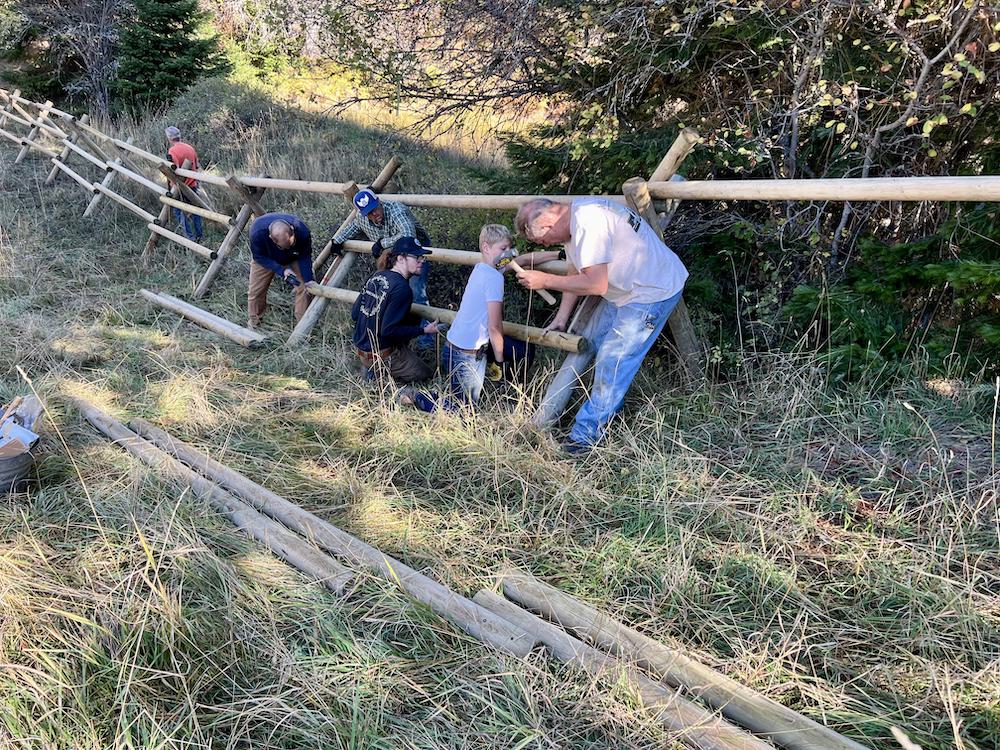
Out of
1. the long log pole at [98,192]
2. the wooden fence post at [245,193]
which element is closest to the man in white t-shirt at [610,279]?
the wooden fence post at [245,193]

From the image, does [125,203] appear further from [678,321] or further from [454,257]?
[678,321]

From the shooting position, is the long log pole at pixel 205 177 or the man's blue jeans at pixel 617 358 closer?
the man's blue jeans at pixel 617 358

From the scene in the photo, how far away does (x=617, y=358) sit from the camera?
12.7 ft

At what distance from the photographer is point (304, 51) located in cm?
1511

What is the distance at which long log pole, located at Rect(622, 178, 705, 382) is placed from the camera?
381 cm

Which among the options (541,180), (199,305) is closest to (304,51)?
(199,305)

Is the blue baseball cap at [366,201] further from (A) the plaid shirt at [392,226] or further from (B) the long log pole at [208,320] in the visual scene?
(B) the long log pole at [208,320]

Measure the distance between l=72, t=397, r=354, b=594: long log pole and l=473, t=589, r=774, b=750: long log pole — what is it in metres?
0.74

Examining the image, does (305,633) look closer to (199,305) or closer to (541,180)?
(541,180)

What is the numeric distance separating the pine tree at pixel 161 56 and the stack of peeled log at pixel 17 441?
480 inches

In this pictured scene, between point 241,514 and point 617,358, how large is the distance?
213 cm

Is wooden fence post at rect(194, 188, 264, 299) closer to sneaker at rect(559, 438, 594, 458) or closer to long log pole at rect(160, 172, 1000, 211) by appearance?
long log pole at rect(160, 172, 1000, 211)

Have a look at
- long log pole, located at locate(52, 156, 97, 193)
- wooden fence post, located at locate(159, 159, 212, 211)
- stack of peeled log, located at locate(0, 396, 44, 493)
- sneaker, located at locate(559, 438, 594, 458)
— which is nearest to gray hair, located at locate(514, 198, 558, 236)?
sneaker, located at locate(559, 438, 594, 458)

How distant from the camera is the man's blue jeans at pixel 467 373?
4.32 metres
